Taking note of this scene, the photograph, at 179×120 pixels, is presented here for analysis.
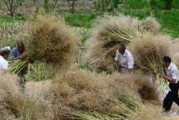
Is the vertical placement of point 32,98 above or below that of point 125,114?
above

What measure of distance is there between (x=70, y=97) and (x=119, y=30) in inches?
180

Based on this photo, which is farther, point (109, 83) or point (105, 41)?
point (105, 41)

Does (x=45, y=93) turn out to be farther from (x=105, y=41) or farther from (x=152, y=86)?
(x=105, y=41)

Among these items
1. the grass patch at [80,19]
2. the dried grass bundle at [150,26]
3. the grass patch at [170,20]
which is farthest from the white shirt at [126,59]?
the grass patch at [80,19]

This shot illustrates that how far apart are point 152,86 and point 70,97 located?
2.78 metres

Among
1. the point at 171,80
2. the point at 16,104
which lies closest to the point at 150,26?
the point at 171,80

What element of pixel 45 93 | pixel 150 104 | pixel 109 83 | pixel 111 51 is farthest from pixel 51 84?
pixel 111 51

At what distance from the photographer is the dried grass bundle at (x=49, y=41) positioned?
12.5m

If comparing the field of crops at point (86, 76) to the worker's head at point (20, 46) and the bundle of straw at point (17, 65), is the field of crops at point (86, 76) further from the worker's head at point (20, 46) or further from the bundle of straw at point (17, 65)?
the worker's head at point (20, 46)

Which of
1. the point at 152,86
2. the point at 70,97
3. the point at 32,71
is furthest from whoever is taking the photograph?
the point at 32,71

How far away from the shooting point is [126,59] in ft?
45.2

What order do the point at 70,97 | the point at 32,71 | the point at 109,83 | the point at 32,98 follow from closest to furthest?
the point at 32,98 → the point at 70,97 → the point at 109,83 → the point at 32,71

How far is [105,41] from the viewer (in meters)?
15.4

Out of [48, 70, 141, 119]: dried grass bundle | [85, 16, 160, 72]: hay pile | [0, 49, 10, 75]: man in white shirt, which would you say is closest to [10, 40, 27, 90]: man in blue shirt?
[0, 49, 10, 75]: man in white shirt
